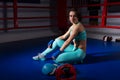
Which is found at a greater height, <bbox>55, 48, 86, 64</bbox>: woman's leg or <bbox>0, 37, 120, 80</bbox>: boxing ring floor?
<bbox>55, 48, 86, 64</bbox>: woman's leg

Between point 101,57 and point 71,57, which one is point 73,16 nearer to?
point 71,57

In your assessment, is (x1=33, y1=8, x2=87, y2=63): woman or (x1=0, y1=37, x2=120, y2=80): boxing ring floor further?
(x1=33, y1=8, x2=87, y2=63): woman

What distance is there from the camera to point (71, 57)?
235 cm

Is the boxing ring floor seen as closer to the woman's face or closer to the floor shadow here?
the floor shadow

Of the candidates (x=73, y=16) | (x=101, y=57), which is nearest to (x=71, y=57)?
(x=73, y=16)

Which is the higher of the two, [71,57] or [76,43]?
[76,43]

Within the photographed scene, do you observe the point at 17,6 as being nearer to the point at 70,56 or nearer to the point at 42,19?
the point at 42,19

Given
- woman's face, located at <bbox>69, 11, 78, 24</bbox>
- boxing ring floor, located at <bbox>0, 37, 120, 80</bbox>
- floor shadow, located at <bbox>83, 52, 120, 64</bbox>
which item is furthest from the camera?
floor shadow, located at <bbox>83, 52, 120, 64</bbox>

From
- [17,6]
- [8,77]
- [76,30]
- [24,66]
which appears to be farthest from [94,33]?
[8,77]

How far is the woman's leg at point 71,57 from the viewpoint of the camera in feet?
7.67

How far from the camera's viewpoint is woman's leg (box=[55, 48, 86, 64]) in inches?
92.0

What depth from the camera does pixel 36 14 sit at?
4.59 meters

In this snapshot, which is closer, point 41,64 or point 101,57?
point 41,64

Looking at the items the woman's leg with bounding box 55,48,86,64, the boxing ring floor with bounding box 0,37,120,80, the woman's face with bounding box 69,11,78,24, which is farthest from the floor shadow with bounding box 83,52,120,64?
the woman's face with bounding box 69,11,78,24
